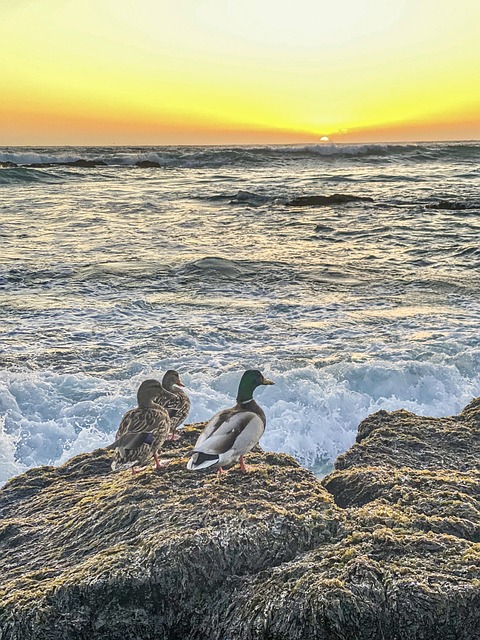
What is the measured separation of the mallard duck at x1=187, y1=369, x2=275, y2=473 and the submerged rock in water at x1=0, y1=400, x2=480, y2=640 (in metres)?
0.16

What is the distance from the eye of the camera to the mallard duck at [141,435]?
4242 millimetres

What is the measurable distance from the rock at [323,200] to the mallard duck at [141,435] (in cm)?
2376

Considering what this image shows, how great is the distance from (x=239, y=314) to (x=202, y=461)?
267 inches

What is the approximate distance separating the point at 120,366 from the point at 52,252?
934 centimetres

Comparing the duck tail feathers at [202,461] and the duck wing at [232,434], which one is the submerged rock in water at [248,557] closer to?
the duck tail feathers at [202,461]

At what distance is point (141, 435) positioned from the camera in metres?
4.27

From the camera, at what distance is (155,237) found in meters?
19.1

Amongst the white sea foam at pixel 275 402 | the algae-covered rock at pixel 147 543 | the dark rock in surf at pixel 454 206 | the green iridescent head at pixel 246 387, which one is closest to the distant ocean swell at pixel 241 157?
the dark rock in surf at pixel 454 206

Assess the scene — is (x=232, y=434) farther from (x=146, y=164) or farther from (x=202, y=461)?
(x=146, y=164)

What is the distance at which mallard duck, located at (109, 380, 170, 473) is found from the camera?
4242 millimetres

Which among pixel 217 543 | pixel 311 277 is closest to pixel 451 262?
pixel 311 277

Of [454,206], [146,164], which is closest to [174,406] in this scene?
[454,206]

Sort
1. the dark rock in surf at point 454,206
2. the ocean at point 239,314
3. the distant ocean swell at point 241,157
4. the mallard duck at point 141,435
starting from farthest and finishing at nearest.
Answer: the distant ocean swell at point 241,157 < the dark rock in surf at point 454,206 < the ocean at point 239,314 < the mallard duck at point 141,435

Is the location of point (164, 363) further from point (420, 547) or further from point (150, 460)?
point (420, 547)
